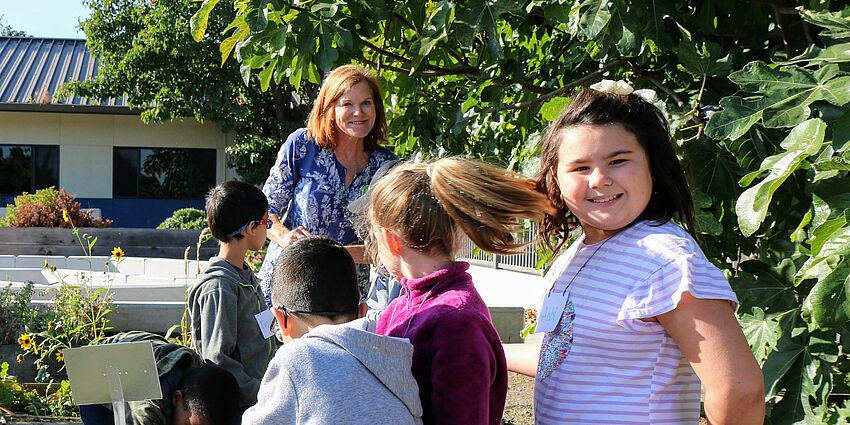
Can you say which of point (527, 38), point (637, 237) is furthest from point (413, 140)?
point (637, 237)

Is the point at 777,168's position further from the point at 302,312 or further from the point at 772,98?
the point at 302,312

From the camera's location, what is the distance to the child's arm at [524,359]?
2.16 metres

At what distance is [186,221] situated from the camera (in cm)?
1948

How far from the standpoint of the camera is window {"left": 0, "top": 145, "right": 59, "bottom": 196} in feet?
75.8

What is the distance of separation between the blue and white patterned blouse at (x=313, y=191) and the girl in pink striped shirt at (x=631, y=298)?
1.67 meters

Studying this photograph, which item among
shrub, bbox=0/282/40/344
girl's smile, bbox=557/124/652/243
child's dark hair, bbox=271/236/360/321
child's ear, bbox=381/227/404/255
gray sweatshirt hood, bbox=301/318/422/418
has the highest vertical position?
girl's smile, bbox=557/124/652/243

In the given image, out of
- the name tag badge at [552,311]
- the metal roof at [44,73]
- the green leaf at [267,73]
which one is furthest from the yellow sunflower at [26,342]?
the metal roof at [44,73]

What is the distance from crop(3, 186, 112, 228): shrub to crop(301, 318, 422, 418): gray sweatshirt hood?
16545 mm

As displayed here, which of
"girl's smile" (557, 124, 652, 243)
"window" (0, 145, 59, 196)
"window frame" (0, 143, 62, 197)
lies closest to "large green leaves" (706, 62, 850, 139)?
"girl's smile" (557, 124, 652, 243)

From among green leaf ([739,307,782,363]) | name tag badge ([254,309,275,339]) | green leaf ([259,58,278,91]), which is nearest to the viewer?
green leaf ([739,307,782,363])

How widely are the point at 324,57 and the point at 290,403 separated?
5.81 feet

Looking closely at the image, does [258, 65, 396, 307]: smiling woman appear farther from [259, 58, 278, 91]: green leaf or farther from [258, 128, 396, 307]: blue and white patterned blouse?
[259, 58, 278, 91]: green leaf

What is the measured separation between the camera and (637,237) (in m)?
1.82

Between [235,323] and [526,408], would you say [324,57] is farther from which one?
[526,408]
